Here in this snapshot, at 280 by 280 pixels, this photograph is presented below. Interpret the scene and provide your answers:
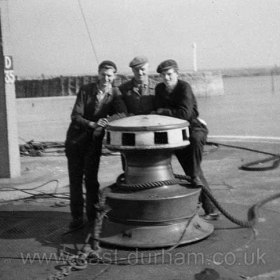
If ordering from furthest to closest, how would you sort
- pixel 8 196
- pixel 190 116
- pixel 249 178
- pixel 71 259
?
pixel 249 178 → pixel 8 196 → pixel 190 116 → pixel 71 259

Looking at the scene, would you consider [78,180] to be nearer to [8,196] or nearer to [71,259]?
[71,259]

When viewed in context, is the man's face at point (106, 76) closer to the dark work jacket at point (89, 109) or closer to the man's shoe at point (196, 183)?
the dark work jacket at point (89, 109)

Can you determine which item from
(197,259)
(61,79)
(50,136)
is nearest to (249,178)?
(197,259)

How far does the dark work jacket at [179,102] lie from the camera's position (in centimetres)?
550

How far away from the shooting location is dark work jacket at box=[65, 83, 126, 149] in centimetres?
573

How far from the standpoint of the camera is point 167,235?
523 centimetres

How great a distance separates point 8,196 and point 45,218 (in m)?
1.65

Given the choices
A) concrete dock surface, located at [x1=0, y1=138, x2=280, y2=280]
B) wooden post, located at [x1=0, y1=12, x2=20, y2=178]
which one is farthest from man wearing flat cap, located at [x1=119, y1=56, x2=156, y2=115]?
wooden post, located at [x1=0, y1=12, x2=20, y2=178]

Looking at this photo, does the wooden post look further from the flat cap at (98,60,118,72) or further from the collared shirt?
the flat cap at (98,60,118,72)

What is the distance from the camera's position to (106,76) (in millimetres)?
5617

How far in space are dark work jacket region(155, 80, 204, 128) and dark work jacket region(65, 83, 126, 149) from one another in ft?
1.28

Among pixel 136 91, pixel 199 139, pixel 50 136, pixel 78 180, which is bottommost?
pixel 50 136

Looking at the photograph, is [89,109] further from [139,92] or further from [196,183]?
[196,183]

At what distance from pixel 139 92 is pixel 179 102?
1.80 ft
